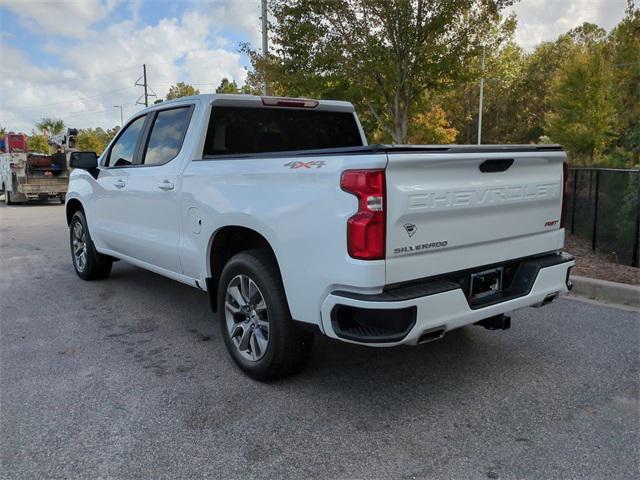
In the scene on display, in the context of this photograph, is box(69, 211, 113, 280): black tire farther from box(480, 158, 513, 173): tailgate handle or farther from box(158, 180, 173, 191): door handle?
box(480, 158, 513, 173): tailgate handle

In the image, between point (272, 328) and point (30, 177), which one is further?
point (30, 177)

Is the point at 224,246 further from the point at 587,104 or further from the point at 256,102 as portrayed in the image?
the point at 587,104

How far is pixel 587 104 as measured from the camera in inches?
951

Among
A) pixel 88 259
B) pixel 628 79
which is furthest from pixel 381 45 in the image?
pixel 628 79

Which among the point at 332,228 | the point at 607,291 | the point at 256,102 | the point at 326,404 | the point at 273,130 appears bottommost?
the point at 326,404

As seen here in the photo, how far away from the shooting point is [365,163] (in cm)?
276

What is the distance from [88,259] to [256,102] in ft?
10.7

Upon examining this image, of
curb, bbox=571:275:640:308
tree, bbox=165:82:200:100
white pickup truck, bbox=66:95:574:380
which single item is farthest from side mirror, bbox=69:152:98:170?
tree, bbox=165:82:200:100

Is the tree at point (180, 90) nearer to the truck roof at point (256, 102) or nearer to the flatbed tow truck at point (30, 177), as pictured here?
the flatbed tow truck at point (30, 177)

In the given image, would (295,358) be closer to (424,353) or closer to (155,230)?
(424,353)

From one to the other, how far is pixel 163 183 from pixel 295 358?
6.54 feet

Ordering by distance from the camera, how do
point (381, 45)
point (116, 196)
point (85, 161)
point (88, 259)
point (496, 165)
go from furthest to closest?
point (381, 45)
point (88, 259)
point (85, 161)
point (116, 196)
point (496, 165)

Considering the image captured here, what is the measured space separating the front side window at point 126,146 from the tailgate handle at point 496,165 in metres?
3.52

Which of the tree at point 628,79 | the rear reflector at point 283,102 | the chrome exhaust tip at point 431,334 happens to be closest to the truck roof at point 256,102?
the rear reflector at point 283,102
